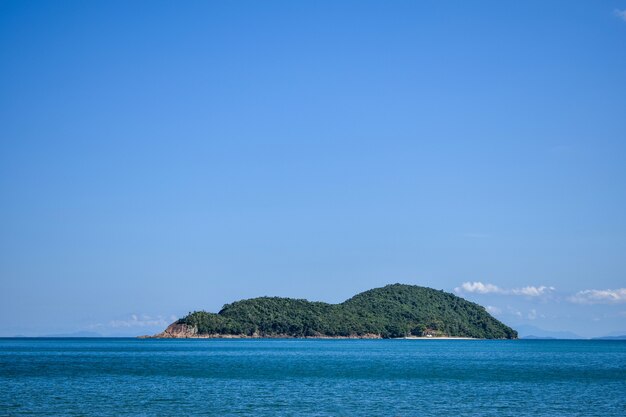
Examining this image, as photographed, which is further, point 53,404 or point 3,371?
point 3,371

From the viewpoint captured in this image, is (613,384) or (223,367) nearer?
(613,384)

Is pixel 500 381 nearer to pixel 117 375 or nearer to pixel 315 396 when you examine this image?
pixel 315 396

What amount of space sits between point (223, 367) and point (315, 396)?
4310 cm

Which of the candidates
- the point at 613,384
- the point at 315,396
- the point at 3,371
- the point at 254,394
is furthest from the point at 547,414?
the point at 3,371

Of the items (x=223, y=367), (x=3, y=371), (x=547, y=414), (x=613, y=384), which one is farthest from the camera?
(x=223, y=367)

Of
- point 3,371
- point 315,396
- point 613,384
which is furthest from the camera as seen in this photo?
point 3,371

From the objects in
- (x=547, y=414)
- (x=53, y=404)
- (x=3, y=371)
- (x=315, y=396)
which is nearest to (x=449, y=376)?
(x=315, y=396)

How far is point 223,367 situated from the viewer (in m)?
102

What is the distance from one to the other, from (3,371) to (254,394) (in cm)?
4326

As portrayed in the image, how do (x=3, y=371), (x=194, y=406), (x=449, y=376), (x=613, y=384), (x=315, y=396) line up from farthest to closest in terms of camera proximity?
(x=3, y=371)
(x=449, y=376)
(x=613, y=384)
(x=315, y=396)
(x=194, y=406)

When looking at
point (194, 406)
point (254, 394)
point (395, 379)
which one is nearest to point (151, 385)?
point (254, 394)

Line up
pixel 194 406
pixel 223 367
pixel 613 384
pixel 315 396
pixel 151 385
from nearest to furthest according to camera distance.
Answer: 1. pixel 194 406
2. pixel 315 396
3. pixel 151 385
4. pixel 613 384
5. pixel 223 367

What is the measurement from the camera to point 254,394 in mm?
63438

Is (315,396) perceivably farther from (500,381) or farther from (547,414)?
(500,381)
